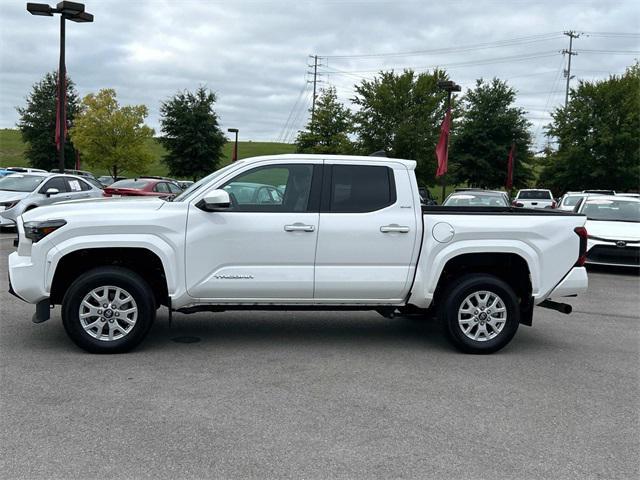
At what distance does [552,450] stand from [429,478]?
96cm

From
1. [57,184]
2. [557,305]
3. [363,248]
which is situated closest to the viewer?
[363,248]

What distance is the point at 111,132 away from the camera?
40.2m

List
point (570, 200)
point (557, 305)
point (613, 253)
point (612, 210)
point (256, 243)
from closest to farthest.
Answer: point (256, 243) < point (557, 305) < point (613, 253) < point (612, 210) < point (570, 200)

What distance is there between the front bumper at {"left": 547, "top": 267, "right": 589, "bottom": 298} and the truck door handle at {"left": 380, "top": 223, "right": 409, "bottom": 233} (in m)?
1.66

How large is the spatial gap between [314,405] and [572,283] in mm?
3182

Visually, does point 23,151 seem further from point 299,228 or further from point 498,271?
point 498,271

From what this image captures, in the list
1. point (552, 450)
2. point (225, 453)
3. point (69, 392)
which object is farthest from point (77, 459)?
point (552, 450)

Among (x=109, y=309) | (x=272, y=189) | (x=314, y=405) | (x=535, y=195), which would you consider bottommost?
(x=314, y=405)

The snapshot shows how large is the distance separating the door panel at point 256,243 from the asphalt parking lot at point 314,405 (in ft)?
2.15

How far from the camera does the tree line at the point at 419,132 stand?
3503 cm

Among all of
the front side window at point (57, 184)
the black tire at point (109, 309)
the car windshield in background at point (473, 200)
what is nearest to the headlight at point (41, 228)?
the black tire at point (109, 309)

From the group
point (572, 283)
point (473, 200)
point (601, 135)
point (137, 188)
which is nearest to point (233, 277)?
point (572, 283)

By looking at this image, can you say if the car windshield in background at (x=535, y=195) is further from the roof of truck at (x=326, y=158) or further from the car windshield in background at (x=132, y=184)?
the roof of truck at (x=326, y=158)

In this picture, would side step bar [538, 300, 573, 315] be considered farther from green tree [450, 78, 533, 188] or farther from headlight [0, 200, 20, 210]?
green tree [450, 78, 533, 188]
